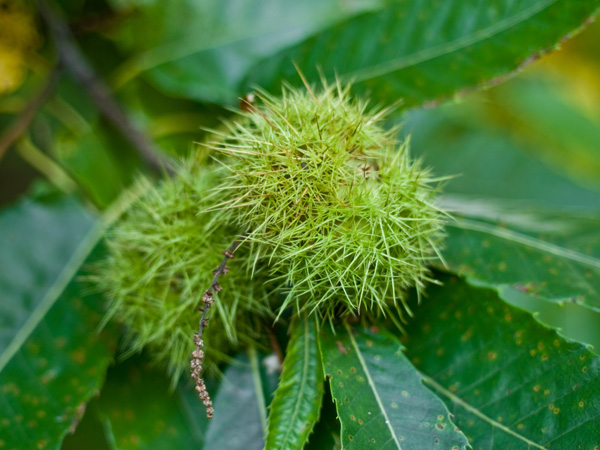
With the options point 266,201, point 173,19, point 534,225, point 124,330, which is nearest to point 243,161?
point 266,201

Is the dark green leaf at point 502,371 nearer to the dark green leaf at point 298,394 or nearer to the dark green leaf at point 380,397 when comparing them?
the dark green leaf at point 380,397

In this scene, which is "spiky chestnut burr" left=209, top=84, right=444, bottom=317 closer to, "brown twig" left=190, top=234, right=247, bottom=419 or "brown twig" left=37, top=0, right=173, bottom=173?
"brown twig" left=190, top=234, right=247, bottom=419

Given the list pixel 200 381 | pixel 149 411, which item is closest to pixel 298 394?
pixel 200 381

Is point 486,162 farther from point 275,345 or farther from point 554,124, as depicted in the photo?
point 275,345

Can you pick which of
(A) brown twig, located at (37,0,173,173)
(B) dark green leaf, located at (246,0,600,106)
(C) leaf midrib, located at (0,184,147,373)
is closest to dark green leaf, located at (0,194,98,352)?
(C) leaf midrib, located at (0,184,147,373)

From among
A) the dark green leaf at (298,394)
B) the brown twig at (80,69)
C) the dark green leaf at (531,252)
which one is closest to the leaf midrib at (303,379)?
the dark green leaf at (298,394)

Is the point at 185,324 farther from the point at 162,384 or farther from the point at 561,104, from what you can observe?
the point at 561,104
